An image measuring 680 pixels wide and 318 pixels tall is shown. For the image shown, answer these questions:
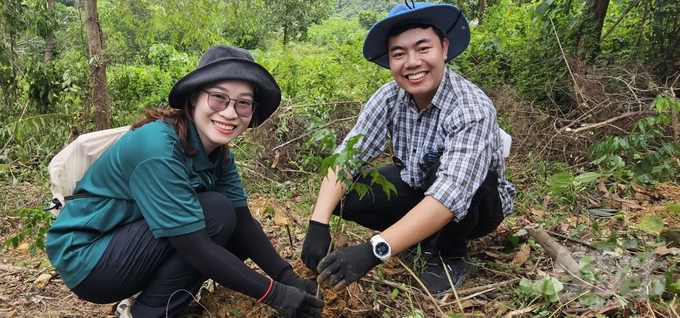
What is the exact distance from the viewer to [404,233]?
1958 mm

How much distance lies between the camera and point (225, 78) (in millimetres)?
1896

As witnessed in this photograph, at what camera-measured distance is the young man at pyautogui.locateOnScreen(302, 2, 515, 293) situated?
199cm

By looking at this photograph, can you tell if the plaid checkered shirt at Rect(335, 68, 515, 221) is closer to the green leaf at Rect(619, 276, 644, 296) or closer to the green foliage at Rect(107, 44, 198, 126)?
the green leaf at Rect(619, 276, 644, 296)

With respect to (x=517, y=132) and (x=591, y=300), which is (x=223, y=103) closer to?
(x=591, y=300)

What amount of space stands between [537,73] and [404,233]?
3.88 m

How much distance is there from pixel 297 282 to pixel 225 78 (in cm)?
92

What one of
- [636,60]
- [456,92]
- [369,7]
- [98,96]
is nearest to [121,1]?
[98,96]

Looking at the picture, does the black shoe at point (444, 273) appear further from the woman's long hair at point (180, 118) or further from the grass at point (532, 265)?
the woman's long hair at point (180, 118)

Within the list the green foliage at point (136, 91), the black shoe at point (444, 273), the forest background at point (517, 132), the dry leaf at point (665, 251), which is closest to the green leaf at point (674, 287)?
the forest background at point (517, 132)

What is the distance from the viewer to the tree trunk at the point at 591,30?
16.1 ft

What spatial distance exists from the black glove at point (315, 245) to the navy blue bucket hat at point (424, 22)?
2.98 feet

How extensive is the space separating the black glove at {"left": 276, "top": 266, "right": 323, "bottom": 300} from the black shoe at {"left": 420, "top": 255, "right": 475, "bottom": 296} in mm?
575

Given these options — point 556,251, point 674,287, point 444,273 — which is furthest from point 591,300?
point 444,273

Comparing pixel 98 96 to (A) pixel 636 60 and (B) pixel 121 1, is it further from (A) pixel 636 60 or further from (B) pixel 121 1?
(A) pixel 636 60
